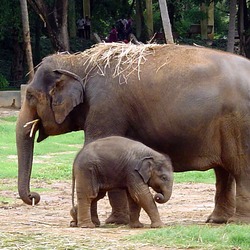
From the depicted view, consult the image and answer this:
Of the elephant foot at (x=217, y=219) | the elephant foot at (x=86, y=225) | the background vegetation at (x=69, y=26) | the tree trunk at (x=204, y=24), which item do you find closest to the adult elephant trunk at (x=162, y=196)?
the elephant foot at (x=86, y=225)

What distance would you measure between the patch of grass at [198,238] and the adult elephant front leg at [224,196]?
1.70 meters

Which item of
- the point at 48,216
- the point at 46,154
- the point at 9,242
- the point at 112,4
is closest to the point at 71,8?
the point at 112,4

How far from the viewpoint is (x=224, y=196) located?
1070 cm

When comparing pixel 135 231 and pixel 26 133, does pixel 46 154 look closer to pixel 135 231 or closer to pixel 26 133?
pixel 26 133

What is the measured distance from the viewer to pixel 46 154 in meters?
18.9

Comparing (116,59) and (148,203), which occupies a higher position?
(116,59)

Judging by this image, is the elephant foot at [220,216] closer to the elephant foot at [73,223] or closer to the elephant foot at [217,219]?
the elephant foot at [217,219]

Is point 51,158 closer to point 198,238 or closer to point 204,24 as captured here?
point 198,238

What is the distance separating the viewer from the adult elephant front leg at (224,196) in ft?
34.7

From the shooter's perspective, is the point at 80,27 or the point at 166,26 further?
the point at 80,27

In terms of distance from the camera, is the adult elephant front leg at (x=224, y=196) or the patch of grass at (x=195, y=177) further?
the patch of grass at (x=195, y=177)

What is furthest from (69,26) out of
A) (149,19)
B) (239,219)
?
(239,219)

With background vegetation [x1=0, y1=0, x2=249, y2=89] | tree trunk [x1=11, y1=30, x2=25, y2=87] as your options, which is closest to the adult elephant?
background vegetation [x1=0, y1=0, x2=249, y2=89]

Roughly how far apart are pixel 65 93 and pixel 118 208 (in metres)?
1.31
